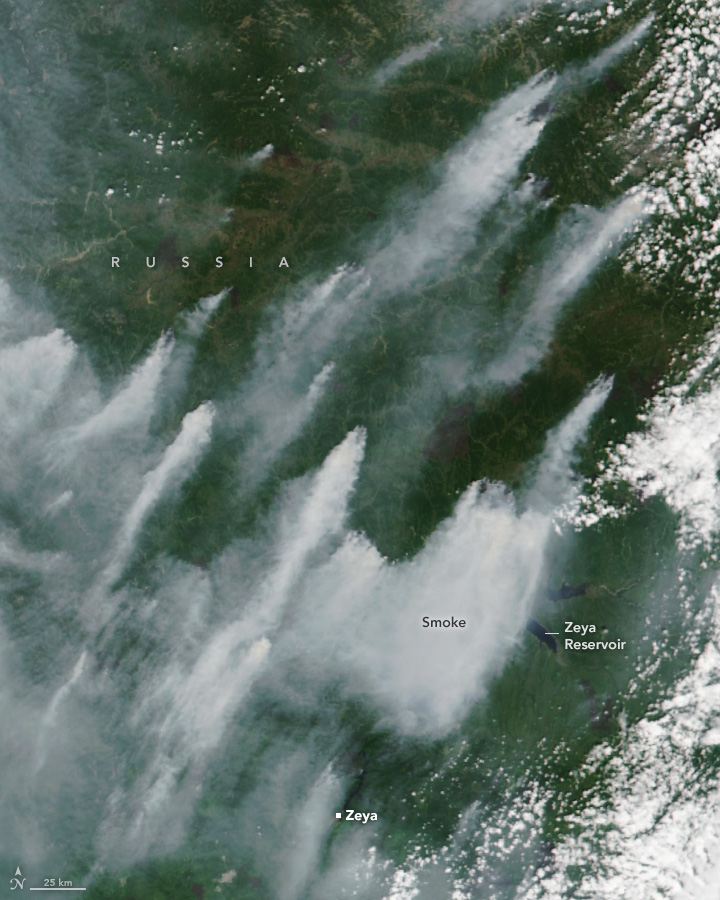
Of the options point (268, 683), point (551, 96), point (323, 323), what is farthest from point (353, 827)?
point (551, 96)

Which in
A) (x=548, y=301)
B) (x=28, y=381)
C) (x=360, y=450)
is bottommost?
(x=360, y=450)

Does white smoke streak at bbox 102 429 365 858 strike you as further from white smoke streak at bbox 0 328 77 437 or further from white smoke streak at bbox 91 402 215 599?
white smoke streak at bbox 0 328 77 437

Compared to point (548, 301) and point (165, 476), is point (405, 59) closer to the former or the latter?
point (548, 301)

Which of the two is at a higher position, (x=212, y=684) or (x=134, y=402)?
(x=134, y=402)

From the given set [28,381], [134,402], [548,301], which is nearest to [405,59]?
[548,301]

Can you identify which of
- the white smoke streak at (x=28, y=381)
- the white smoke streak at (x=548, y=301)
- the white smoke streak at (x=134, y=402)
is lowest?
the white smoke streak at (x=548, y=301)

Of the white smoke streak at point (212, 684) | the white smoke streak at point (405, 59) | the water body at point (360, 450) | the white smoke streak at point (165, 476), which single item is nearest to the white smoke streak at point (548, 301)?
the water body at point (360, 450)

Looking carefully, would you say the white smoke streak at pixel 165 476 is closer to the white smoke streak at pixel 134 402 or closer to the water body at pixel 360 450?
the water body at pixel 360 450

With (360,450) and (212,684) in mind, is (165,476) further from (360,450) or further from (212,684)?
(212,684)

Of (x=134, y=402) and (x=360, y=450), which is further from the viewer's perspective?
(x=134, y=402)
